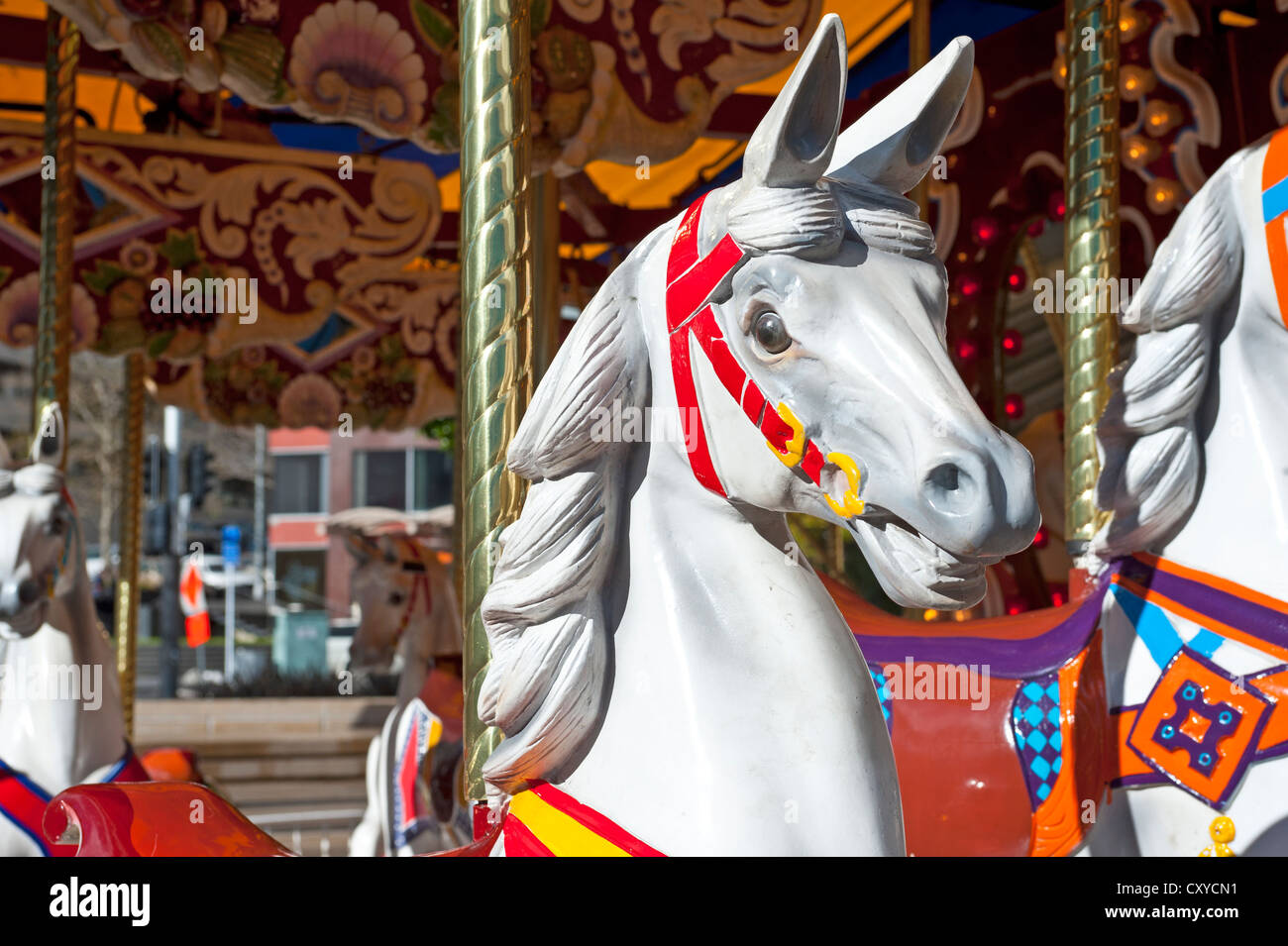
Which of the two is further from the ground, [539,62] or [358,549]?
[539,62]

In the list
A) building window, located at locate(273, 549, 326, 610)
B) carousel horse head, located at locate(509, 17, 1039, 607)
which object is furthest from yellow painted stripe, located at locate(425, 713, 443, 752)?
building window, located at locate(273, 549, 326, 610)

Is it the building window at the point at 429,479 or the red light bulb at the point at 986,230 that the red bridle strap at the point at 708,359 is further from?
the building window at the point at 429,479

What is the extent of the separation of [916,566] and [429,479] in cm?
2978

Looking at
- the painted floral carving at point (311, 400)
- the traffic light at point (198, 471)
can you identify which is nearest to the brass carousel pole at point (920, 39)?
the painted floral carving at point (311, 400)

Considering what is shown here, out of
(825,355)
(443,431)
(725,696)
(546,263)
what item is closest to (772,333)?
(825,355)

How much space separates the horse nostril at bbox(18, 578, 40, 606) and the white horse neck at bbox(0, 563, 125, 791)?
0.26 feet

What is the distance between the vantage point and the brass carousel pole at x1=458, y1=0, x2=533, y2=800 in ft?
5.95

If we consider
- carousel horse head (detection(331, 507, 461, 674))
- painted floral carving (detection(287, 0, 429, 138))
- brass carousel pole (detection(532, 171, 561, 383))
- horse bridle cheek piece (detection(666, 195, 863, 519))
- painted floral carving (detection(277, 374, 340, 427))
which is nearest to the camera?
horse bridle cheek piece (detection(666, 195, 863, 519))

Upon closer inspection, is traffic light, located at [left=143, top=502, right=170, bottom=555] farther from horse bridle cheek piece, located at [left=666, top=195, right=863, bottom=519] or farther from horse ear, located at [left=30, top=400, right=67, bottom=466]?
horse bridle cheek piece, located at [left=666, top=195, right=863, bottom=519]

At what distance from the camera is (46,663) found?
296 cm

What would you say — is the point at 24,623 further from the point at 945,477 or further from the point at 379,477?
the point at 379,477

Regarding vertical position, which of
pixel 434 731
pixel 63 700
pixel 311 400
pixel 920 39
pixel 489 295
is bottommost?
pixel 434 731
